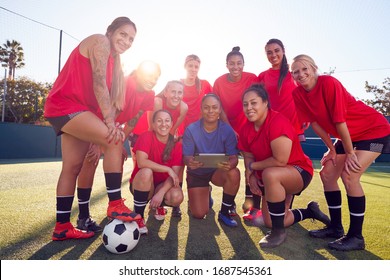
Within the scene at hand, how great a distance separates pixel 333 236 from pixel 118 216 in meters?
2.24

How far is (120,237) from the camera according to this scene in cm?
225

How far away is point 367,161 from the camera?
2.61m

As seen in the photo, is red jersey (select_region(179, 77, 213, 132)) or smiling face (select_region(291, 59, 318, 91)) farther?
red jersey (select_region(179, 77, 213, 132))

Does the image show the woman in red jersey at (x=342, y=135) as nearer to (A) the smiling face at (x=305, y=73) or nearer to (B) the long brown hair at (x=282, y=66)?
(A) the smiling face at (x=305, y=73)

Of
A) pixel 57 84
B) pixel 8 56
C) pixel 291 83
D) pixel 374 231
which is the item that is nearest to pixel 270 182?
pixel 374 231

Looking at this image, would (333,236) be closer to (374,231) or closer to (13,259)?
(374,231)

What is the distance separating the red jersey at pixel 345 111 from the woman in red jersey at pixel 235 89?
1161 mm

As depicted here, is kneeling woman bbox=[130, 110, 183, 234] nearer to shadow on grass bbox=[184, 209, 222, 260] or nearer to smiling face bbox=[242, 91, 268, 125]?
shadow on grass bbox=[184, 209, 222, 260]

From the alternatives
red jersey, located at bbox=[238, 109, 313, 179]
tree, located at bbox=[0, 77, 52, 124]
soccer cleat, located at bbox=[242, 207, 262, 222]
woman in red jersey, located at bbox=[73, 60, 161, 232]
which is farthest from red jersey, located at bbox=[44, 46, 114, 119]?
tree, located at bbox=[0, 77, 52, 124]

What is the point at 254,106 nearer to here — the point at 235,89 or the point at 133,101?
the point at 235,89

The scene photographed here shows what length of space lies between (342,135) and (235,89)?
5.65 feet

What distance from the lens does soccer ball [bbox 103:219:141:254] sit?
2.24m

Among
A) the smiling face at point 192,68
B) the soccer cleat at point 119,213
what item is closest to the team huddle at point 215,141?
the soccer cleat at point 119,213
